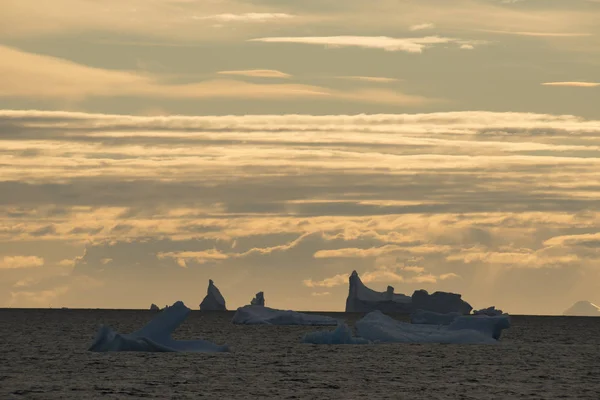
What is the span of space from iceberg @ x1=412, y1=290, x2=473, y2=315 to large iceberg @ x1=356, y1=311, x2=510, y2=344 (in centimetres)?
7367

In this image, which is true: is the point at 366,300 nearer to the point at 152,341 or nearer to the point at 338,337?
the point at 338,337

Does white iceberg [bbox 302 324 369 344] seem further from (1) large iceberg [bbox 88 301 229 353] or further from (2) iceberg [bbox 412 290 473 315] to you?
(2) iceberg [bbox 412 290 473 315]

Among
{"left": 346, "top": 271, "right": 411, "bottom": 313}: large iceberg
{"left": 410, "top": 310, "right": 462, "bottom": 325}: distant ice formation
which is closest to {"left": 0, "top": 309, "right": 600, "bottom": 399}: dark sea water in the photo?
{"left": 410, "top": 310, "right": 462, "bottom": 325}: distant ice formation

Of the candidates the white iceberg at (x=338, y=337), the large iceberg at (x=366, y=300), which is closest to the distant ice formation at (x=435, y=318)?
the white iceberg at (x=338, y=337)

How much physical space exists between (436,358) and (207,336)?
1736 inches

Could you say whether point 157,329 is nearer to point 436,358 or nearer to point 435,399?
point 436,358

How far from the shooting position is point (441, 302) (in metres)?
164

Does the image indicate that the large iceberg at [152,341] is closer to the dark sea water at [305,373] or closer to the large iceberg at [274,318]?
the dark sea water at [305,373]

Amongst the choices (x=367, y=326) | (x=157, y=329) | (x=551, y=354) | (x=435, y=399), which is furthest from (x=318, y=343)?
(x=435, y=399)

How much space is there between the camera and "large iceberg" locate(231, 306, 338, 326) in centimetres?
13450

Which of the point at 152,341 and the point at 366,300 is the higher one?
the point at 366,300

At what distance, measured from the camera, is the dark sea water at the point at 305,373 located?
48.4m

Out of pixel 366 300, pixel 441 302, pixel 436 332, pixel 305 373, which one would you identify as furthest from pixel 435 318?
pixel 366 300

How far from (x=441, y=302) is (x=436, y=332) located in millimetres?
74963
